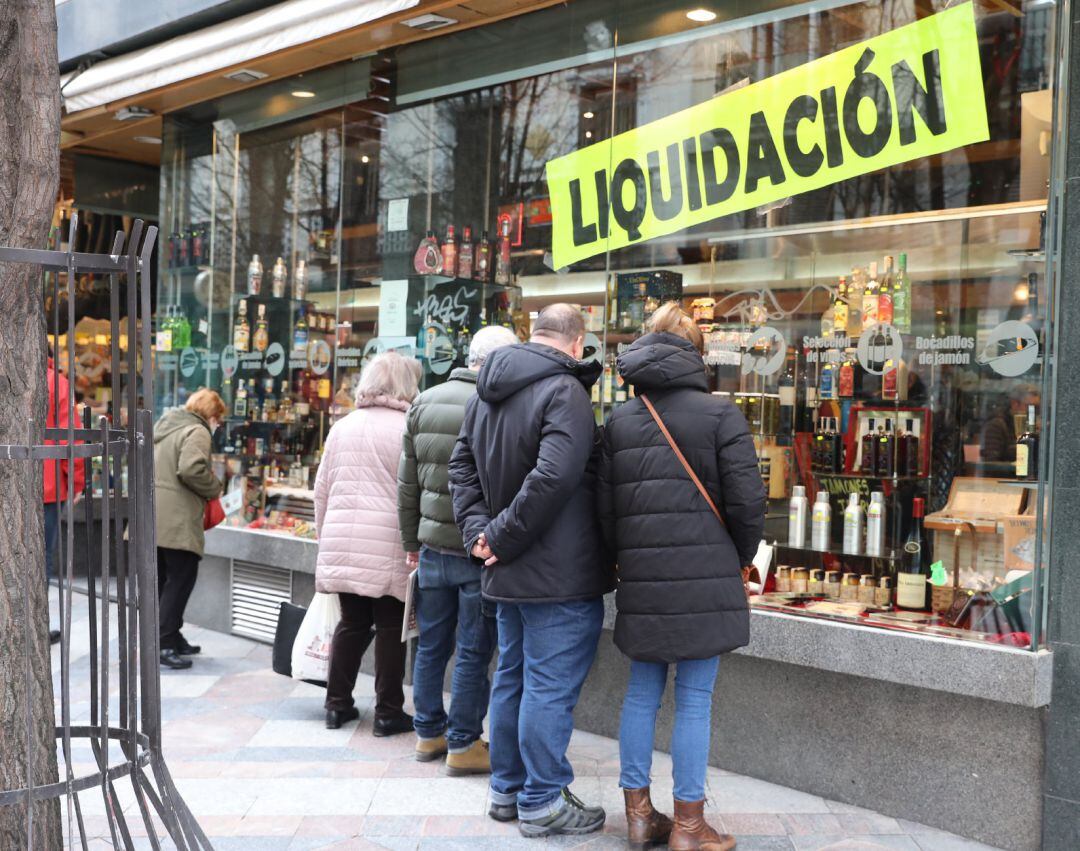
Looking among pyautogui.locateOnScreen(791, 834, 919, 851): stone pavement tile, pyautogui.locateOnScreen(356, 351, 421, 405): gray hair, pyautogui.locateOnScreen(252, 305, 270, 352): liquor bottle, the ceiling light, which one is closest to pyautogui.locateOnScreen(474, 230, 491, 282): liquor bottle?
pyautogui.locateOnScreen(356, 351, 421, 405): gray hair

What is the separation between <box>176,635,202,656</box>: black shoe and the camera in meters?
6.73

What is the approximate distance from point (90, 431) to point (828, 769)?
127 inches

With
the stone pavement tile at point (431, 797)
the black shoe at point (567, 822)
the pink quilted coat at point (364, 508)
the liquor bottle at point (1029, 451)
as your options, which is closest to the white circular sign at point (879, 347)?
the liquor bottle at point (1029, 451)

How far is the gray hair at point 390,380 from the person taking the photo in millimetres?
5359

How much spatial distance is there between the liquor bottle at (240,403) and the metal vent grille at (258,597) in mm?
1220

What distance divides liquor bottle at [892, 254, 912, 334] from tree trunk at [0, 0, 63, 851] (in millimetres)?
3918

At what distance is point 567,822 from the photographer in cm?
412

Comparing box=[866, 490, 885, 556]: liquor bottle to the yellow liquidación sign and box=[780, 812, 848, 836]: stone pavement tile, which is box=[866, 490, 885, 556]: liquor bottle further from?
the yellow liquidación sign

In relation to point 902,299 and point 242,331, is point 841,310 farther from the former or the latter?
point 242,331

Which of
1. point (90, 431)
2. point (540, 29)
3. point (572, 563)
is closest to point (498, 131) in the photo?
point (540, 29)

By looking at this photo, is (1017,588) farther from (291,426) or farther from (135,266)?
(291,426)

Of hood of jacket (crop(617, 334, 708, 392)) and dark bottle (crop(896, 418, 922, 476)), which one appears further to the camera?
dark bottle (crop(896, 418, 922, 476))

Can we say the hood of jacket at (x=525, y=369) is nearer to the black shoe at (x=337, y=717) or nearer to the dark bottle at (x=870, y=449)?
the dark bottle at (x=870, y=449)

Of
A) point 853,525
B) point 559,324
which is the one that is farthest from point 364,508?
point 853,525
